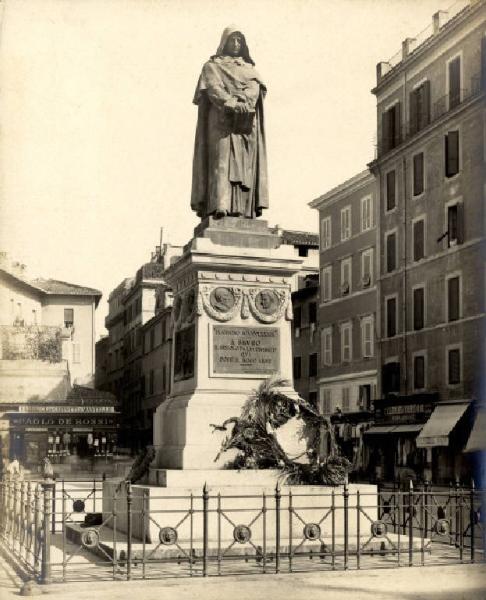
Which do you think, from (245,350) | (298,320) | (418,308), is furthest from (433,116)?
(245,350)

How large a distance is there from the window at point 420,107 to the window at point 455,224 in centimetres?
439

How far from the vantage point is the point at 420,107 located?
4381cm

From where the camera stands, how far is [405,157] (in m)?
45.0

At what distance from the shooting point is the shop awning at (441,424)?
3825cm

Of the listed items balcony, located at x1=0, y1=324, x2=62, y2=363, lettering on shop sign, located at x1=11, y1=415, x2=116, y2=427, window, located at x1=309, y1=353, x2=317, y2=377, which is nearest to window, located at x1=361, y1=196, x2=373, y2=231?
window, located at x1=309, y1=353, x2=317, y2=377

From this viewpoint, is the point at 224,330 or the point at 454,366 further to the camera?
the point at 454,366

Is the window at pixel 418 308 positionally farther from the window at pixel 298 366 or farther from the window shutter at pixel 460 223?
the window at pixel 298 366

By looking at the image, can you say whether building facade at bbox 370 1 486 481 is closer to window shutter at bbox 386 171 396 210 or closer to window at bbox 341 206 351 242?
window shutter at bbox 386 171 396 210

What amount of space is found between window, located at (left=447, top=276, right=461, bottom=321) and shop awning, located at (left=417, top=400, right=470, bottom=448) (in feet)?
11.2

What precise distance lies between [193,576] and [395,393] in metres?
33.8

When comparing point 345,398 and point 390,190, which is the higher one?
point 390,190

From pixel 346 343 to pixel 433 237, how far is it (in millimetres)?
11707

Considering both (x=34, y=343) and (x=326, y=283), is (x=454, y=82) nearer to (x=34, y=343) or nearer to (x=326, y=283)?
(x=326, y=283)

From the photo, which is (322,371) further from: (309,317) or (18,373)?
(18,373)
